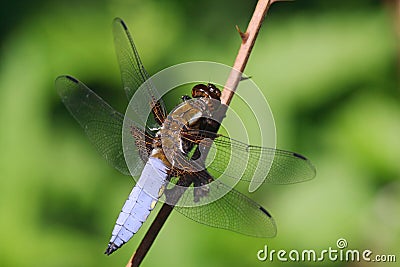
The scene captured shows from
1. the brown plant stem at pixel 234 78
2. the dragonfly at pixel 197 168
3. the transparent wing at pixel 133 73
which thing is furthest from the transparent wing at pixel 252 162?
the brown plant stem at pixel 234 78

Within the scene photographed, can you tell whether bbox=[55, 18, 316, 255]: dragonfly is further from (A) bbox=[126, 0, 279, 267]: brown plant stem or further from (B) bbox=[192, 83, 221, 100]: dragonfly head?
(A) bbox=[126, 0, 279, 267]: brown plant stem

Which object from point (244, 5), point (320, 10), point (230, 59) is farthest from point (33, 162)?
point (320, 10)

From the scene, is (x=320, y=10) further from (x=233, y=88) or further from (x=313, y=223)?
(x=233, y=88)

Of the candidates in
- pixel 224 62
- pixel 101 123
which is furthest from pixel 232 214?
pixel 224 62

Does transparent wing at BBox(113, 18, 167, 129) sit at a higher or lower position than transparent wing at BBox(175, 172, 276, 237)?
higher

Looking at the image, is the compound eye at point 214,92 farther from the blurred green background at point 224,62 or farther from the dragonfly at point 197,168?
the blurred green background at point 224,62

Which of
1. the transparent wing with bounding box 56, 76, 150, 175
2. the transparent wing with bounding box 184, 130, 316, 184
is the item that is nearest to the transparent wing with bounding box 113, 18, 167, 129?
the transparent wing with bounding box 56, 76, 150, 175
